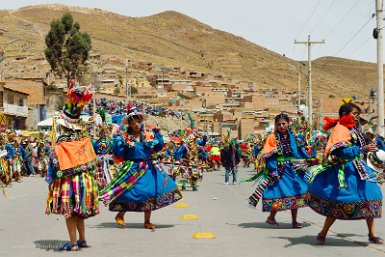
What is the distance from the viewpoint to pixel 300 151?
1177 cm

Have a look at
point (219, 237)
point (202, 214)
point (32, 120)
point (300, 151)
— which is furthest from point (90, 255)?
point (32, 120)

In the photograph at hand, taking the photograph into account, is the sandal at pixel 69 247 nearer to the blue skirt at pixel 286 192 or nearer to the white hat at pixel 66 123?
the white hat at pixel 66 123

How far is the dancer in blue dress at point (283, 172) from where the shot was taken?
11.5m

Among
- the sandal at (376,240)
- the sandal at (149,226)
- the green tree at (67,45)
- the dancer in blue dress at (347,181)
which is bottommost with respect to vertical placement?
the sandal at (149,226)

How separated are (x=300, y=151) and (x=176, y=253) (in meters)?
3.70

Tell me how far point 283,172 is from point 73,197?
156 inches

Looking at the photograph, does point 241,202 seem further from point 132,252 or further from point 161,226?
point 132,252

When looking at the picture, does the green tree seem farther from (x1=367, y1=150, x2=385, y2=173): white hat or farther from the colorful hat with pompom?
(x1=367, y1=150, x2=385, y2=173): white hat

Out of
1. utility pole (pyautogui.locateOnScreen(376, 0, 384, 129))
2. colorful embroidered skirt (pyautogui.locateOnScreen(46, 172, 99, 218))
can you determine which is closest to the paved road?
colorful embroidered skirt (pyautogui.locateOnScreen(46, 172, 99, 218))

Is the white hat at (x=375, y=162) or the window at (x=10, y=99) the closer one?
the white hat at (x=375, y=162)

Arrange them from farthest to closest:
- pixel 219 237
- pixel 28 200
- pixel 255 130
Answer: pixel 255 130, pixel 28 200, pixel 219 237

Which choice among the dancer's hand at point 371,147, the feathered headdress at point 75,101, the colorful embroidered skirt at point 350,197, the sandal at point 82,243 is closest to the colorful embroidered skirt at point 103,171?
the sandal at point 82,243

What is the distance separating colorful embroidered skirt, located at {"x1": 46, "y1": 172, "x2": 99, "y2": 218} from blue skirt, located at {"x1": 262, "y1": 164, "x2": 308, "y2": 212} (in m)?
3.47

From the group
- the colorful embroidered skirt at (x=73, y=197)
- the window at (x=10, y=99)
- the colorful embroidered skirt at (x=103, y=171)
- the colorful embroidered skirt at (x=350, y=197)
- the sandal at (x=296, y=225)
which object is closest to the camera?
the colorful embroidered skirt at (x=73, y=197)
